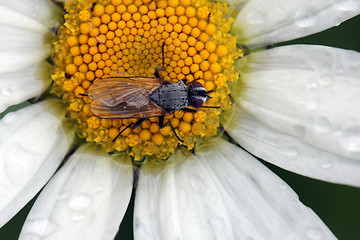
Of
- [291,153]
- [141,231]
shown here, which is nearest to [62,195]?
[141,231]

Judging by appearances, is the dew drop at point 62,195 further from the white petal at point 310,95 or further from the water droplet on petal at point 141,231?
the white petal at point 310,95

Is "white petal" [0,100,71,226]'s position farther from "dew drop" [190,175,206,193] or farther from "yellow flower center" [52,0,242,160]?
"dew drop" [190,175,206,193]

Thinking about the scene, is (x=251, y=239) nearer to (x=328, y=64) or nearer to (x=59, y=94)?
(x=328, y=64)

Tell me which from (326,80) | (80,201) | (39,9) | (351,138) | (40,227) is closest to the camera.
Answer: (351,138)

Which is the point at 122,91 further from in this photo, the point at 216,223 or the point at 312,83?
the point at 312,83

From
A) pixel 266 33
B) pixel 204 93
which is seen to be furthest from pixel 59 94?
pixel 266 33

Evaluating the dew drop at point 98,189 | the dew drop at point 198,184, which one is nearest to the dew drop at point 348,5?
the dew drop at point 198,184
